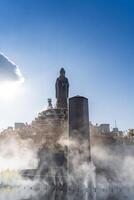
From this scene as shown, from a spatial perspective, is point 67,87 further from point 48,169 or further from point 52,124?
point 48,169

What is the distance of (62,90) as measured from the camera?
273 feet

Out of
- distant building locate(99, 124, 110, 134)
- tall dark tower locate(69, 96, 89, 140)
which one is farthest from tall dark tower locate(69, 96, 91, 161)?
distant building locate(99, 124, 110, 134)

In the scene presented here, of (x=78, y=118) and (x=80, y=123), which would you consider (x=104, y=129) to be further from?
(x=80, y=123)

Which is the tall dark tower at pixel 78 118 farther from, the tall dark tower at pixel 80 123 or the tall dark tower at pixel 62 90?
the tall dark tower at pixel 62 90

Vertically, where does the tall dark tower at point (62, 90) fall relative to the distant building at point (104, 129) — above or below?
above

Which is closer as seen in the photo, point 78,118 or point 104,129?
point 78,118

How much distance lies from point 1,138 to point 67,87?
73.9 ft

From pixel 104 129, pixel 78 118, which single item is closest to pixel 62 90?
pixel 78 118

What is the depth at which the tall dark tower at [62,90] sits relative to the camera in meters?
82.5

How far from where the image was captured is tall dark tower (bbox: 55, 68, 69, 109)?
82500mm

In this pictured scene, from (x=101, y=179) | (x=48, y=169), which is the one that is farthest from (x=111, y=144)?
(x=48, y=169)

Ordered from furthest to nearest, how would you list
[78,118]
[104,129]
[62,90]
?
[104,129] → [62,90] → [78,118]

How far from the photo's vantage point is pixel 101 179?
233 feet

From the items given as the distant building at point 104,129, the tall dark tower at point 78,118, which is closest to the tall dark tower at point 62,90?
the distant building at point 104,129
